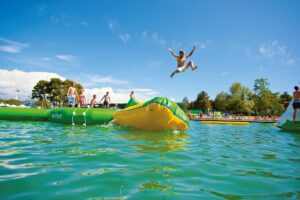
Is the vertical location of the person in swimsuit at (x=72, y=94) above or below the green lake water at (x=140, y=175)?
above

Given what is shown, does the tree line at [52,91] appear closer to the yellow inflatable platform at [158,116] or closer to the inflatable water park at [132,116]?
the inflatable water park at [132,116]

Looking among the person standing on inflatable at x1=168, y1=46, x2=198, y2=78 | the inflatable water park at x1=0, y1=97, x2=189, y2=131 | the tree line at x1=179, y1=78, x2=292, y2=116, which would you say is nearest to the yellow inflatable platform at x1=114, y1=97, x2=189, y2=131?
the inflatable water park at x1=0, y1=97, x2=189, y2=131

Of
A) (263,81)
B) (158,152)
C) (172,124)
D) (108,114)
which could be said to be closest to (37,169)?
(158,152)

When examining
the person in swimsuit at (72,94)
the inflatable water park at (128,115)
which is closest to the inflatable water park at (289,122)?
the inflatable water park at (128,115)

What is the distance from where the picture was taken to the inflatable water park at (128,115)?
23.6 feet

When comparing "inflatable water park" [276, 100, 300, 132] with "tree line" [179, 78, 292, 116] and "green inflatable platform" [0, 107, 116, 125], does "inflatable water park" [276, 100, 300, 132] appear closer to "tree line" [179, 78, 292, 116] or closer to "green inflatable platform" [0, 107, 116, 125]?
"green inflatable platform" [0, 107, 116, 125]

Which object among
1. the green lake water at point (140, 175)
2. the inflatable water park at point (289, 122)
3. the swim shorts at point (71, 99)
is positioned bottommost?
the green lake water at point (140, 175)

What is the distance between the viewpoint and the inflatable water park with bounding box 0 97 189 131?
7207 mm

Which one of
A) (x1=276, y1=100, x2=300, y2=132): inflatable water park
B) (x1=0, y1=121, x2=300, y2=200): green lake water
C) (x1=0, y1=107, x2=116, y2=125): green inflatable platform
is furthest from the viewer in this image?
(x1=276, y1=100, x2=300, y2=132): inflatable water park

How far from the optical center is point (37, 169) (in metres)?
2.63

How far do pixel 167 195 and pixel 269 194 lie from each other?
1.02 meters

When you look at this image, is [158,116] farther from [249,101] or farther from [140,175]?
[249,101]

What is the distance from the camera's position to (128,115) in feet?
26.5

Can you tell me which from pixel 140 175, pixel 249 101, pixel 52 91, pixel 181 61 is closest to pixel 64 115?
pixel 181 61
